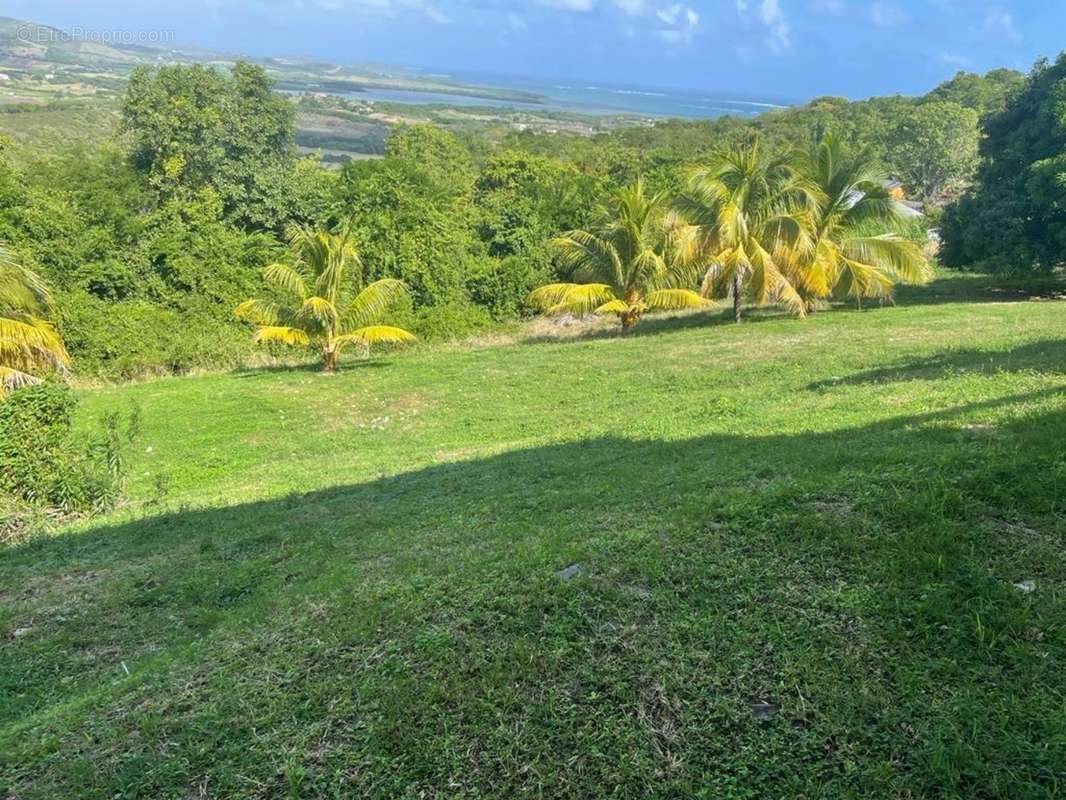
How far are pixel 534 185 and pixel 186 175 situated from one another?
51.9 ft

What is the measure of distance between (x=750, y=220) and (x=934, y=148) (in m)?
38.9

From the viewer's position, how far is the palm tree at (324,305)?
15.7m

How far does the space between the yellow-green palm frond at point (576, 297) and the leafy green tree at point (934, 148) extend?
3931 centimetres

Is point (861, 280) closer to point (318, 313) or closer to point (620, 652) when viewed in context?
point (318, 313)

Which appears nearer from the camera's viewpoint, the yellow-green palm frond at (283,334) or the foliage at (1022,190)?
the yellow-green palm frond at (283,334)

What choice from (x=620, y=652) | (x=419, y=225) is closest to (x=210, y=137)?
(x=419, y=225)

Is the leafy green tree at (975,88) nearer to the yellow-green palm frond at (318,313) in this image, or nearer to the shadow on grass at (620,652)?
the yellow-green palm frond at (318,313)

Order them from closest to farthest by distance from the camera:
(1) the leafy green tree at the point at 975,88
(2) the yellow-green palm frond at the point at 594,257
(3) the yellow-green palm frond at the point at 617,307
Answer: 1. (3) the yellow-green palm frond at the point at 617,307
2. (2) the yellow-green palm frond at the point at 594,257
3. (1) the leafy green tree at the point at 975,88

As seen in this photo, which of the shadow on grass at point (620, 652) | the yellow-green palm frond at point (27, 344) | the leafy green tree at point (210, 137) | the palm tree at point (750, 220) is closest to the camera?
the shadow on grass at point (620, 652)

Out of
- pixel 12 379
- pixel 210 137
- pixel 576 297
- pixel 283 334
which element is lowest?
pixel 12 379

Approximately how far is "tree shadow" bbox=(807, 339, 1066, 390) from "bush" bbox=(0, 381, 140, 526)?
9.55m

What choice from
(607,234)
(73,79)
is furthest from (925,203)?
(73,79)

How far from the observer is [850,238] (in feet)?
64.0

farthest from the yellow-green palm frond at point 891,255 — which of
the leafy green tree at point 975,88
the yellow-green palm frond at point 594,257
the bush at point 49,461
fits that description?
the leafy green tree at point 975,88
